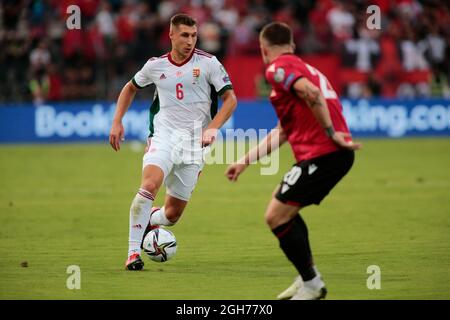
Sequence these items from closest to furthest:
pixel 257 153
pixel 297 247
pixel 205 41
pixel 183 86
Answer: pixel 297 247 < pixel 257 153 < pixel 183 86 < pixel 205 41

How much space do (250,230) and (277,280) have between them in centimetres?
356

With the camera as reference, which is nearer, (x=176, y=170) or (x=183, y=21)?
(x=183, y=21)

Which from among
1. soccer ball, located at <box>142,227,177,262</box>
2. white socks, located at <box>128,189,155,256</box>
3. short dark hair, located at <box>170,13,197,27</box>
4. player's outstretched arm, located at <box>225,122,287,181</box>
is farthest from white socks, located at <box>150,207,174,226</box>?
player's outstretched arm, located at <box>225,122,287,181</box>

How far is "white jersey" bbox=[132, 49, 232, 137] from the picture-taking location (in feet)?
32.3

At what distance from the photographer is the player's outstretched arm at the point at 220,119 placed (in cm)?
913

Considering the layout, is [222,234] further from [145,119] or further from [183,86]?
[145,119]

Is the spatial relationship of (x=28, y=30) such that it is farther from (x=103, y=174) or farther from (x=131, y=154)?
(x=103, y=174)

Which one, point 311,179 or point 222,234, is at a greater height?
point 311,179

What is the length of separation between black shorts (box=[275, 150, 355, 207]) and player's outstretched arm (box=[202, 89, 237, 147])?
1743 millimetres

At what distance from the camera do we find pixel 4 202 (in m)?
14.9

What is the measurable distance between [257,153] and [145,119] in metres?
16.9

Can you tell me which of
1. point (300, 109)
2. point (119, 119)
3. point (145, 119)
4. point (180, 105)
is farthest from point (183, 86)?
point (145, 119)

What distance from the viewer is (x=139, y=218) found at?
30.4 feet
